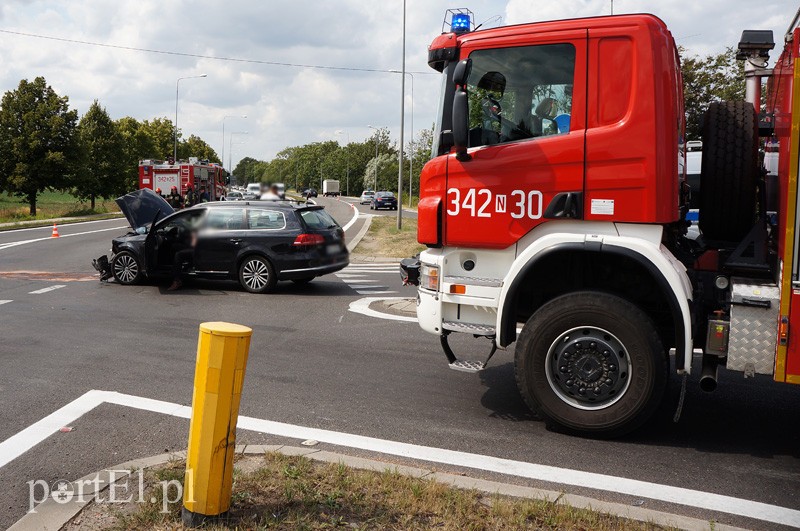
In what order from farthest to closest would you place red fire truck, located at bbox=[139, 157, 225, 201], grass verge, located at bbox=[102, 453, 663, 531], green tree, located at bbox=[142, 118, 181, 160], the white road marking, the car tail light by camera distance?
green tree, located at bbox=[142, 118, 181, 160], red fire truck, located at bbox=[139, 157, 225, 201], the car tail light, the white road marking, grass verge, located at bbox=[102, 453, 663, 531]

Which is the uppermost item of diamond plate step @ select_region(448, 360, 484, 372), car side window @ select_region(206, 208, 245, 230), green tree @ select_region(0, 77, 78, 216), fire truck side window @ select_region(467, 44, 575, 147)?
green tree @ select_region(0, 77, 78, 216)

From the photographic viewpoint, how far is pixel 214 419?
351 centimetres

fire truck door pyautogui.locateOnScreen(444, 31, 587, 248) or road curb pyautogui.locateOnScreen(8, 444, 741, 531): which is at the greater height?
fire truck door pyautogui.locateOnScreen(444, 31, 587, 248)

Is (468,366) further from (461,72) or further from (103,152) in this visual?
(103,152)

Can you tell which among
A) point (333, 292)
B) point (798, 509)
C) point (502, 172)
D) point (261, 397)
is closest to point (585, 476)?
point (798, 509)

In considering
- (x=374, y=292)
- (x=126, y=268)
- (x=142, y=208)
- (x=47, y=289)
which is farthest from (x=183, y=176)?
(x=374, y=292)

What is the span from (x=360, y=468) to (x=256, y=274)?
880 cm

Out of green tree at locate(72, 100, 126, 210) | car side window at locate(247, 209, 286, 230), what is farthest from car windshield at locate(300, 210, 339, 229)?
green tree at locate(72, 100, 126, 210)

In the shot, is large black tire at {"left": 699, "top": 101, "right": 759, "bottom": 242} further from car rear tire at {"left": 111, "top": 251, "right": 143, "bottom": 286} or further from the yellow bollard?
car rear tire at {"left": 111, "top": 251, "right": 143, "bottom": 286}

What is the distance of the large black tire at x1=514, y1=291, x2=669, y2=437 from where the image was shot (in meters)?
5.09

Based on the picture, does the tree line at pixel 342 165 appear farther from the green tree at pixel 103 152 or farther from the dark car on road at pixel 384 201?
the green tree at pixel 103 152

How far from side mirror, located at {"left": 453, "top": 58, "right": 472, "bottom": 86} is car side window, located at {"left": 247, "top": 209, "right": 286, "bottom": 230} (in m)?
7.80

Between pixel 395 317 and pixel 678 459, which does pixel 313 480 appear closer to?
pixel 678 459

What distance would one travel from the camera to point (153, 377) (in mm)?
6863
